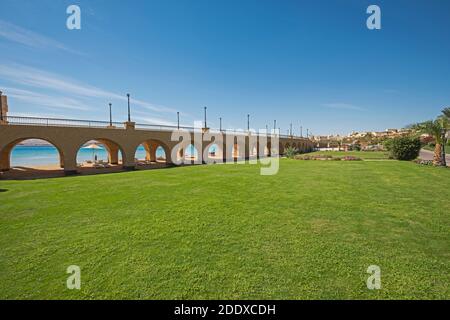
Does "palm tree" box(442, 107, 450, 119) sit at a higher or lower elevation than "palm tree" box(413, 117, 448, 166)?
higher

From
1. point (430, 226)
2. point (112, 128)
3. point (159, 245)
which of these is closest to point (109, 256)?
point (159, 245)

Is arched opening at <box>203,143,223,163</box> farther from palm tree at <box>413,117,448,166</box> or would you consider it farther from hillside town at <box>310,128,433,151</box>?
hillside town at <box>310,128,433,151</box>

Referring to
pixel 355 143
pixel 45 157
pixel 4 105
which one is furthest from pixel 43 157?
pixel 355 143

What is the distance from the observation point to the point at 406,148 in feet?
83.1

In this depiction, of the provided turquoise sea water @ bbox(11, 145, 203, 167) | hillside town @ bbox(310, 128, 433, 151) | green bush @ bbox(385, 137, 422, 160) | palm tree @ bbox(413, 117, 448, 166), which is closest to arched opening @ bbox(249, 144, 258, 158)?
turquoise sea water @ bbox(11, 145, 203, 167)

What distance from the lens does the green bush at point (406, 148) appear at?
24906 mm

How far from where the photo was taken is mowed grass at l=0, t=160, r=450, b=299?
3705 mm

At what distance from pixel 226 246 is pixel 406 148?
2963 centimetres

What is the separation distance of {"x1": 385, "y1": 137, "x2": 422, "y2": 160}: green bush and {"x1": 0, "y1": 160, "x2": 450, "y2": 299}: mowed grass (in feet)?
66.3

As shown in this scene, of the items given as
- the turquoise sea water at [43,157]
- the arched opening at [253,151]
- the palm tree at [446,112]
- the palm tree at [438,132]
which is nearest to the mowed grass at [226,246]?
the palm tree at [438,132]

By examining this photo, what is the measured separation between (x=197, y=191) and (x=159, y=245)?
552 centimetres
